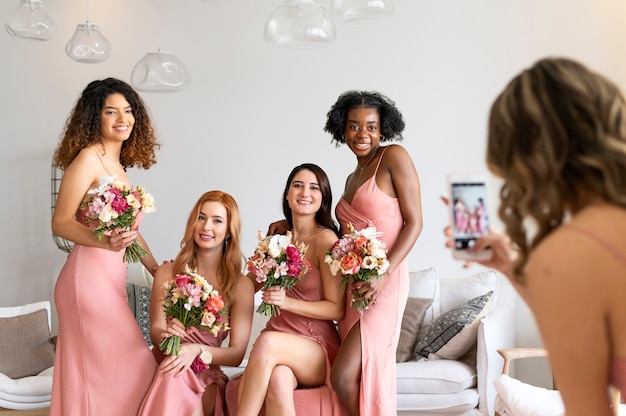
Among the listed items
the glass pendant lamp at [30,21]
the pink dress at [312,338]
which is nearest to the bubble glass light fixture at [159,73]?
the glass pendant lamp at [30,21]

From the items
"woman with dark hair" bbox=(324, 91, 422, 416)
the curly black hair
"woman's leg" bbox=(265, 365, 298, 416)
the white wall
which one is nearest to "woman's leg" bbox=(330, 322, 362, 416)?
"woman with dark hair" bbox=(324, 91, 422, 416)

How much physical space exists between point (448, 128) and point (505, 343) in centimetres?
170

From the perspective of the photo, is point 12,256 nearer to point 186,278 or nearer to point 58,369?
point 58,369

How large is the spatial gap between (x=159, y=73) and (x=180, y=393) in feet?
8.05

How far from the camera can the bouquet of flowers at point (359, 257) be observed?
12.2ft

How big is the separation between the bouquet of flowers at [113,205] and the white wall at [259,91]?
2.95m

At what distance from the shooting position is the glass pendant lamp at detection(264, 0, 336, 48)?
4.17 meters

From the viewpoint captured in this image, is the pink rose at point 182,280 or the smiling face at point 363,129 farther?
the smiling face at point 363,129

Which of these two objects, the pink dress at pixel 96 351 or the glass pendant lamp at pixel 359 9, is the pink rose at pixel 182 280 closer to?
the pink dress at pixel 96 351

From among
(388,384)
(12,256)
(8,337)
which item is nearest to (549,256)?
(388,384)

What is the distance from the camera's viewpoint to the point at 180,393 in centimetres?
378

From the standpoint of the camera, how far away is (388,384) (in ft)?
12.8

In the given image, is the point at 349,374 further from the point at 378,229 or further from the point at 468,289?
the point at 468,289

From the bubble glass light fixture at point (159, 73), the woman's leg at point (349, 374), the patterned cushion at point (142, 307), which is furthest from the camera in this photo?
the patterned cushion at point (142, 307)
